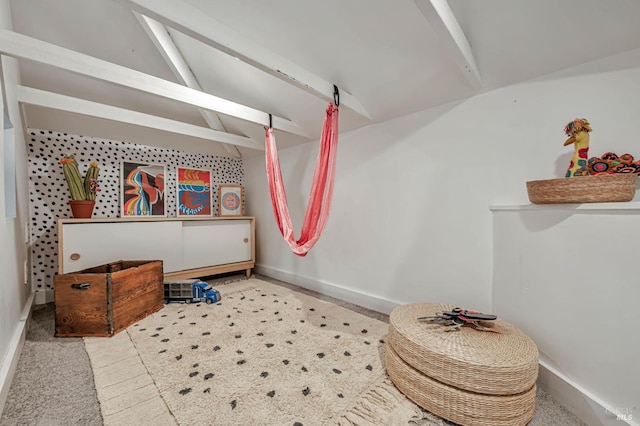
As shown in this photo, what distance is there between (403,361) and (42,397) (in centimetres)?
156

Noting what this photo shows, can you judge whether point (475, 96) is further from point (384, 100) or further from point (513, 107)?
point (384, 100)

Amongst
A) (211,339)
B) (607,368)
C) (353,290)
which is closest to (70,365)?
(211,339)

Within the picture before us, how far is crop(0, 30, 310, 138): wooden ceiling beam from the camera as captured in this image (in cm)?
118

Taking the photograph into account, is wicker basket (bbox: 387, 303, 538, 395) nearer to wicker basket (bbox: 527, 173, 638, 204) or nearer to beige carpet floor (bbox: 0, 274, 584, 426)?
beige carpet floor (bbox: 0, 274, 584, 426)

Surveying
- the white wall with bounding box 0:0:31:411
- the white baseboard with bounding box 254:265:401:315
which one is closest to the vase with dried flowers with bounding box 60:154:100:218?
the white wall with bounding box 0:0:31:411

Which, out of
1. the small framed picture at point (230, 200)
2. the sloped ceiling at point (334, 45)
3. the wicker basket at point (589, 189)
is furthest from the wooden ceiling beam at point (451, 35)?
the small framed picture at point (230, 200)

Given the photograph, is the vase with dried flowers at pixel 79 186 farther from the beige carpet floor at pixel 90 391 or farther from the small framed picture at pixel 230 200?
the small framed picture at pixel 230 200

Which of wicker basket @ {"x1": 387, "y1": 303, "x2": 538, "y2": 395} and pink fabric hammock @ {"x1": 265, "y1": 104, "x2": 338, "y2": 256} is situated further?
pink fabric hammock @ {"x1": 265, "y1": 104, "x2": 338, "y2": 256}

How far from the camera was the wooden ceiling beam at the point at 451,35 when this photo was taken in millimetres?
1008

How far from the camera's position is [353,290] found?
2.24 metres

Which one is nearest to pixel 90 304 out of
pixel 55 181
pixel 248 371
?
pixel 248 371

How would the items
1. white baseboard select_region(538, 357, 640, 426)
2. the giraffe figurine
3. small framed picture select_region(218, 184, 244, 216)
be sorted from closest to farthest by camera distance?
1. white baseboard select_region(538, 357, 640, 426)
2. the giraffe figurine
3. small framed picture select_region(218, 184, 244, 216)

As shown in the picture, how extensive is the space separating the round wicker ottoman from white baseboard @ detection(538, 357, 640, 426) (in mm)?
195

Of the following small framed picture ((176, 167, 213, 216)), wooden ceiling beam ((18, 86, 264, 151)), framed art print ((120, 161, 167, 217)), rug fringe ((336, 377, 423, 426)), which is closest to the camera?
rug fringe ((336, 377, 423, 426))
